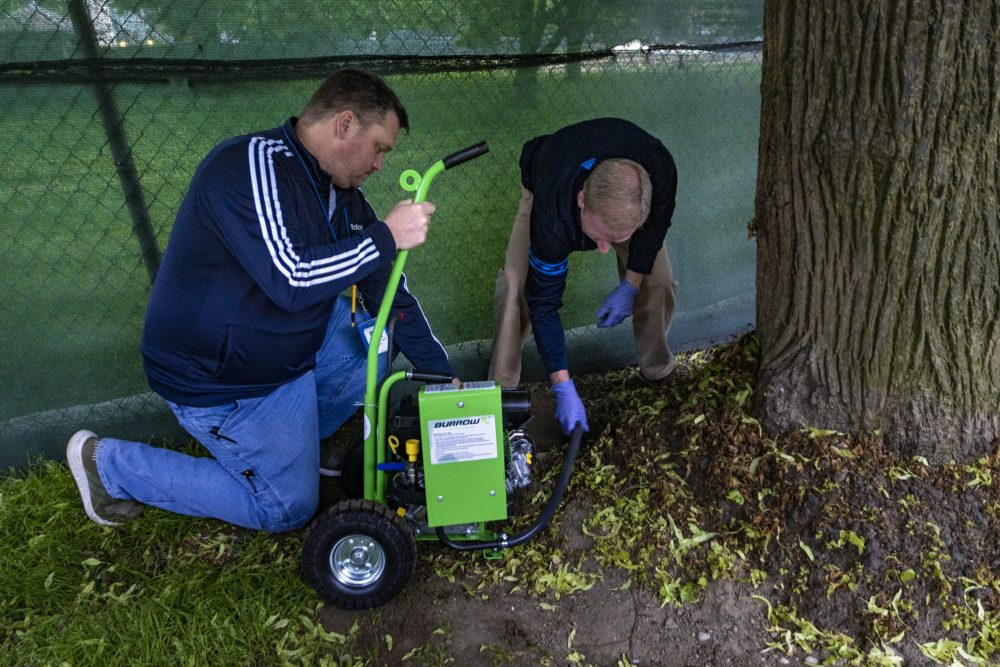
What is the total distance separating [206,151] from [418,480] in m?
1.82

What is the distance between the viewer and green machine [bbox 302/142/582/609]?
2.42 metres

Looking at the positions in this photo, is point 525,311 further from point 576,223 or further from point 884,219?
point 884,219

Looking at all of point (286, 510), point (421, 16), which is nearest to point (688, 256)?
point (421, 16)

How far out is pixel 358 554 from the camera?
255 centimetres

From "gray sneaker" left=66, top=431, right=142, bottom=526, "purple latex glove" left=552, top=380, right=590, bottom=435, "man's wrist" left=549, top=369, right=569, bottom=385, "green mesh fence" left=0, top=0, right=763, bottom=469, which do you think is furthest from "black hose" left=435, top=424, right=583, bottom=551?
"green mesh fence" left=0, top=0, right=763, bottom=469

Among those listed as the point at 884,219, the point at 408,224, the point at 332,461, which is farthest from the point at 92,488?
the point at 884,219

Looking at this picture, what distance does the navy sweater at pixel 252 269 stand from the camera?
234 centimetres

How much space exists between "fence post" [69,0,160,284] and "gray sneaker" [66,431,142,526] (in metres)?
0.86

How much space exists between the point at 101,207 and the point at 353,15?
1395mm

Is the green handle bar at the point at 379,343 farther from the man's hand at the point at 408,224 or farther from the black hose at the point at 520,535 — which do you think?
the black hose at the point at 520,535

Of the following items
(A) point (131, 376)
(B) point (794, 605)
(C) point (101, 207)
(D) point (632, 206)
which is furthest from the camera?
(A) point (131, 376)

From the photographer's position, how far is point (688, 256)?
4410 mm

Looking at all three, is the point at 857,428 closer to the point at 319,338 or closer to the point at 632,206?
the point at 632,206

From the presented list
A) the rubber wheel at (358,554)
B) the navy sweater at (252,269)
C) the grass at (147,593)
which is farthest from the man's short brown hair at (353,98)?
the grass at (147,593)
